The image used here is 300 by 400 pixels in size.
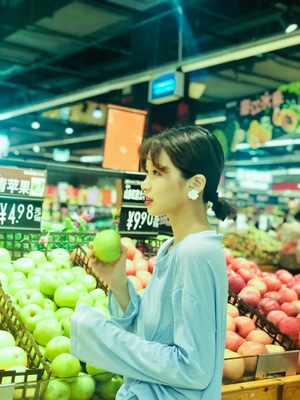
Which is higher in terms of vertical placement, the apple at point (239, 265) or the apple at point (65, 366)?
the apple at point (239, 265)

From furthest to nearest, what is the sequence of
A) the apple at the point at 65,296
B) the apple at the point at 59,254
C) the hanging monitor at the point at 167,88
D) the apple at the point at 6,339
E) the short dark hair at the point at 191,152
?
the hanging monitor at the point at 167,88, the apple at the point at 59,254, the apple at the point at 65,296, the apple at the point at 6,339, the short dark hair at the point at 191,152

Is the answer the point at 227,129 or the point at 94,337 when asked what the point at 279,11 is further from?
the point at 94,337

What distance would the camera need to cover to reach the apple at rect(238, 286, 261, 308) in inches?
120

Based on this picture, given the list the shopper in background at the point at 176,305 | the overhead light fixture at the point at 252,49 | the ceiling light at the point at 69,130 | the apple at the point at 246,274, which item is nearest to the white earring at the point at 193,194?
the shopper in background at the point at 176,305

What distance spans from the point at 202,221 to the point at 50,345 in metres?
0.98

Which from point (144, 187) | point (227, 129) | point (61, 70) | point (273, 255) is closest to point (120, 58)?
point (61, 70)

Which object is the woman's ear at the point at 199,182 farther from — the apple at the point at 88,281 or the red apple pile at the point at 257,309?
the apple at the point at 88,281

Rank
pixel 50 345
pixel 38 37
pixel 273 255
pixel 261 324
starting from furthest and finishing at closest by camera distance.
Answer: pixel 38 37 → pixel 273 255 → pixel 261 324 → pixel 50 345

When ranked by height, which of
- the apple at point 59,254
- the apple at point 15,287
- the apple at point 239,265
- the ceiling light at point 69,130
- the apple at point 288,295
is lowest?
the apple at point 288,295

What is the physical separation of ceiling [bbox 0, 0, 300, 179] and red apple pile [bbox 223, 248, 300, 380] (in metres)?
A: 3.16

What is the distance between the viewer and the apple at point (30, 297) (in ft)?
7.95

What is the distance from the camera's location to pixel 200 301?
1.29 m

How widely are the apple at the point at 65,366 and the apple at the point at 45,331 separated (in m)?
0.19

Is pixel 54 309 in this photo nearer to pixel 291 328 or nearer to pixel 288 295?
pixel 291 328
